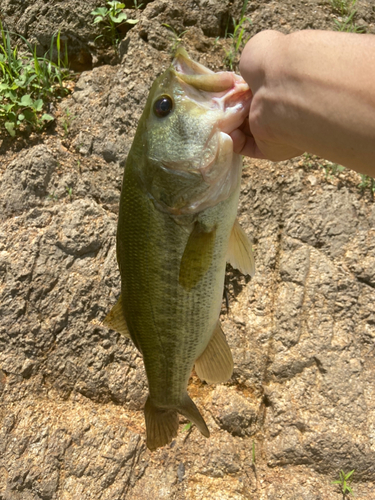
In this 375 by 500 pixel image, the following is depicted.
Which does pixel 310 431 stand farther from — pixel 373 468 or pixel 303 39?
pixel 303 39

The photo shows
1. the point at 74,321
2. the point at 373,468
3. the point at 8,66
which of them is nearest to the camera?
the point at 373,468

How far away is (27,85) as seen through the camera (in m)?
2.94

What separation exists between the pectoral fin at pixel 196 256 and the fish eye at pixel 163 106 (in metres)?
0.47

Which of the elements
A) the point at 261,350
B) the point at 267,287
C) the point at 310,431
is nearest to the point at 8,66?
the point at 267,287

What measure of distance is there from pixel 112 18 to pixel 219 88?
2195mm

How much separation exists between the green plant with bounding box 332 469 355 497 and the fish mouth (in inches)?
94.0

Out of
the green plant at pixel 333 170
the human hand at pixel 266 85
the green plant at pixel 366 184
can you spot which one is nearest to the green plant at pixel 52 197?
the human hand at pixel 266 85

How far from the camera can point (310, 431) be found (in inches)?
96.8

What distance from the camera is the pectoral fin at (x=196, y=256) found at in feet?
4.96

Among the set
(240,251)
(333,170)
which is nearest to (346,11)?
(333,170)

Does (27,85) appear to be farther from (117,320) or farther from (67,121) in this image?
(117,320)

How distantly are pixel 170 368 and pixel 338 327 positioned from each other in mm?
1414

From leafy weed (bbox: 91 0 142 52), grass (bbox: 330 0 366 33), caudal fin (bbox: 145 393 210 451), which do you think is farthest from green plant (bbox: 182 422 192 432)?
grass (bbox: 330 0 366 33)

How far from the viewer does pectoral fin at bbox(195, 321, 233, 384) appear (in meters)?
1.79
